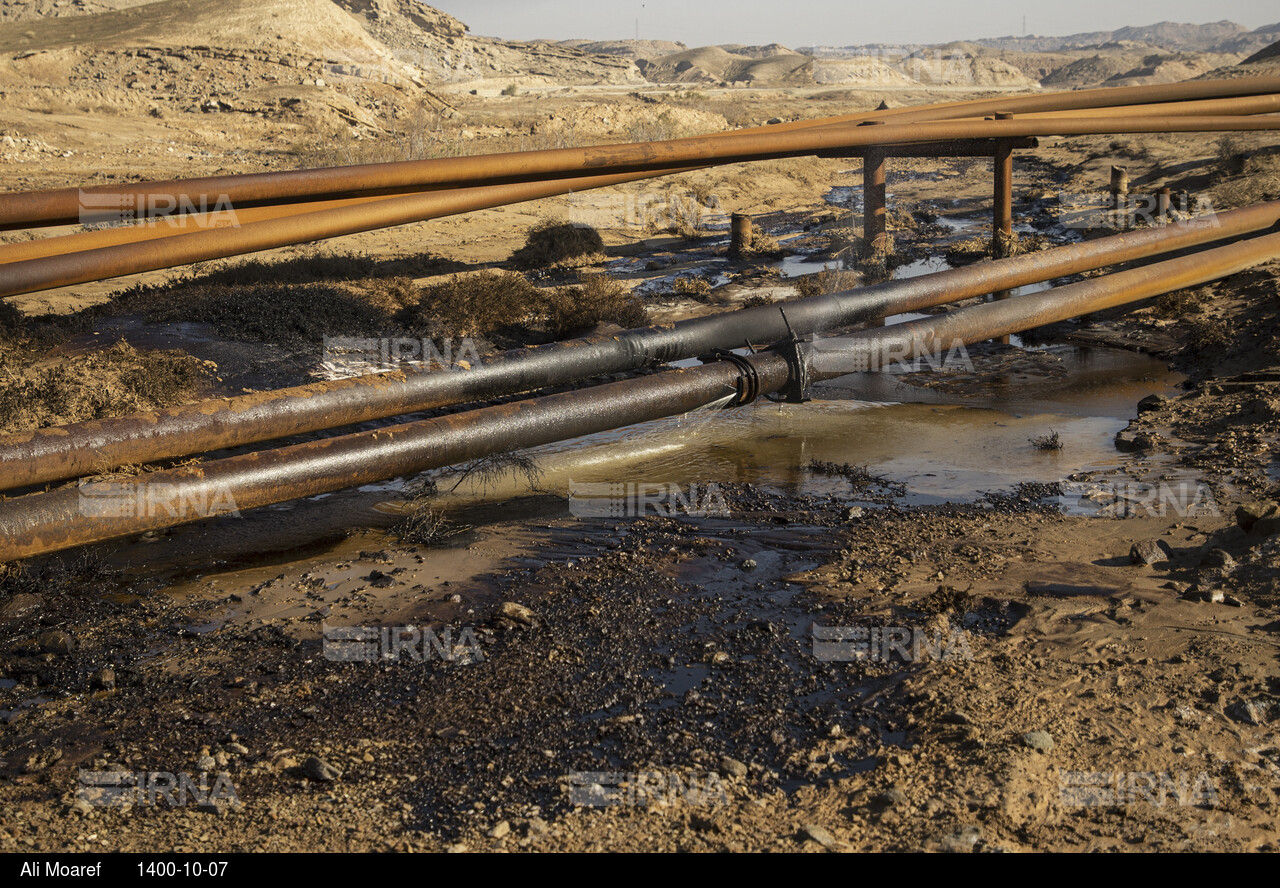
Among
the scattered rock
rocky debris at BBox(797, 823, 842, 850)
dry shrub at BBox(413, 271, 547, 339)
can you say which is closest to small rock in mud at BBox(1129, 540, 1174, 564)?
rocky debris at BBox(797, 823, 842, 850)

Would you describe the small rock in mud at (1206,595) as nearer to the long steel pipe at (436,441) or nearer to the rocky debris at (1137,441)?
the rocky debris at (1137,441)

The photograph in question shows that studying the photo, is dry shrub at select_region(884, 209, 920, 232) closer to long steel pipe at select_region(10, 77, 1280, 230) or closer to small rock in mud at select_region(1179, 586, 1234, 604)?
long steel pipe at select_region(10, 77, 1280, 230)

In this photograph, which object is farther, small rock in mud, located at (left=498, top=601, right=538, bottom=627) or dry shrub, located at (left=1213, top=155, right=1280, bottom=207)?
dry shrub, located at (left=1213, top=155, right=1280, bottom=207)

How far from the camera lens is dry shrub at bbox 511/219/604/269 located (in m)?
12.6

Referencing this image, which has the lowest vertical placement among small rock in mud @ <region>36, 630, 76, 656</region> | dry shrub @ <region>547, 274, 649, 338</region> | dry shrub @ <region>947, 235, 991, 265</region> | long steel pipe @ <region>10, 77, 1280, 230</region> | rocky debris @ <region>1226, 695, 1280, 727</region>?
small rock in mud @ <region>36, 630, 76, 656</region>

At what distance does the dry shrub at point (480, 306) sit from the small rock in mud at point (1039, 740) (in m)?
7.21

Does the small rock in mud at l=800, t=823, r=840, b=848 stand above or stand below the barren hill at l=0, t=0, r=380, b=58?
below

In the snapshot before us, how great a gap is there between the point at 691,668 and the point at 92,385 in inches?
214

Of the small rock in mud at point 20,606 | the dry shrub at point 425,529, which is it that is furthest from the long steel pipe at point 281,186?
the dry shrub at point 425,529

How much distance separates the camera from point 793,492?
5988 millimetres

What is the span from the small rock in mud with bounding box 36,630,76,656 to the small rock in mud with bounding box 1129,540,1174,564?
4.87 metres

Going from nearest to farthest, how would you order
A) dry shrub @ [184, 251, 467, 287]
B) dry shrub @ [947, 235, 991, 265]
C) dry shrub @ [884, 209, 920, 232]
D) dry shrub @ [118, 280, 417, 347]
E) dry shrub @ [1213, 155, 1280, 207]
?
dry shrub @ [118, 280, 417, 347] < dry shrub @ [184, 251, 467, 287] < dry shrub @ [947, 235, 991, 265] < dry shrub @ [1213, 155, 1280, 207] < dry shrub @ [884, 209, 920, 232]

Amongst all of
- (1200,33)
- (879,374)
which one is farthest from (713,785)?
(1200,33)

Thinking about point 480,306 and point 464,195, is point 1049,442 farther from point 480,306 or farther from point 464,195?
point 480,306
